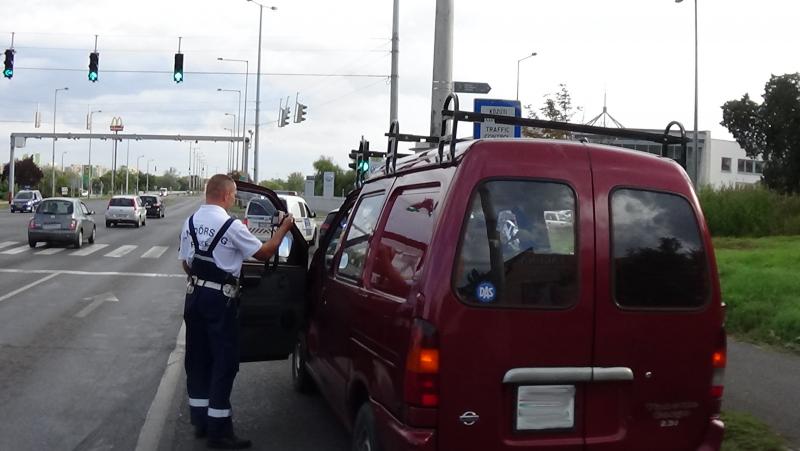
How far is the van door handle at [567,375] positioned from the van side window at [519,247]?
0.30 metres

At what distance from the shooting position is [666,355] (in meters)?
3.82

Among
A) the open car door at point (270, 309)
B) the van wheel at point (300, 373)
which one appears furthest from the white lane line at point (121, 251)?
the open car door at point (270, 309)

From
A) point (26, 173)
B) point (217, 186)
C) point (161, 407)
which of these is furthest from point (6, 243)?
point (26, 173)

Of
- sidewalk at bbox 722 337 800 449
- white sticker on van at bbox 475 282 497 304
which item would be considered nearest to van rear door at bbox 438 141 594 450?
white sticker on van at bbox 475 282 497 304

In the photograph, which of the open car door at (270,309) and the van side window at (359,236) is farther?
the open car door at (270,309)

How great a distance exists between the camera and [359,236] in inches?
199

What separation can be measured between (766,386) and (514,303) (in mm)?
4688

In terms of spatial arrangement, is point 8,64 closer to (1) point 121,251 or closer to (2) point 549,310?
(1) point 121,251

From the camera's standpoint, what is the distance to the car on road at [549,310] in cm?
359

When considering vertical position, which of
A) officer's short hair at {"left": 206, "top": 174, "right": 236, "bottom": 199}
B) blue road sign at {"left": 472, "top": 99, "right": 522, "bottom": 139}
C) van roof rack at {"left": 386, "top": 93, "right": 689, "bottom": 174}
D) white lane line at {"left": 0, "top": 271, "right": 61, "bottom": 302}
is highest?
blue road sign at {"left": 472, "top": 99, "right": 522, "bottom": 139}

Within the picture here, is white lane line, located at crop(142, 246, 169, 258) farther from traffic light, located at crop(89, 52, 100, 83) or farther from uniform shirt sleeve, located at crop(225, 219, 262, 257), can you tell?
uniform shirt sleeve, located at crop(225, 219, 262, 257)

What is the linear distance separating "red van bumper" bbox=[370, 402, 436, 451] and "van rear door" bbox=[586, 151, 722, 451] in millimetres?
766

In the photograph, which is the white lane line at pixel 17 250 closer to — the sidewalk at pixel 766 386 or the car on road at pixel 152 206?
the sidewalk at pixel 766 386

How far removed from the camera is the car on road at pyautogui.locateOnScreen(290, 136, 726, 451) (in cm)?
359
